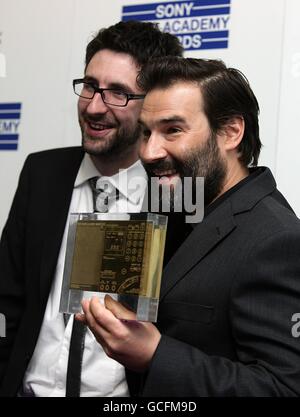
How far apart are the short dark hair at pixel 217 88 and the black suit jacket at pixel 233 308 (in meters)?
0.18

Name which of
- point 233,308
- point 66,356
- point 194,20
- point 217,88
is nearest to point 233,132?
point 217,88

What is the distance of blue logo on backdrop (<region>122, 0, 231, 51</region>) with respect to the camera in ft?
5.84

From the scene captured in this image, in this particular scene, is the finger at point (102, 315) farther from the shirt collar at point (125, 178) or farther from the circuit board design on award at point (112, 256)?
the shirt collar at point (125, 178)

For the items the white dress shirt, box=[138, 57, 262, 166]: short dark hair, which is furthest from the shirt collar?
box=[138, 57, 262, 166]: short dark hair

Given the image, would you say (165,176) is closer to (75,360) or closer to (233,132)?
(233,132)

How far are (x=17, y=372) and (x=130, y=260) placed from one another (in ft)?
1.91

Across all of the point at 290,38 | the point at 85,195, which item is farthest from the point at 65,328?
the point at 290,38

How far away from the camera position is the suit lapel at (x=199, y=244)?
1118 millimetres

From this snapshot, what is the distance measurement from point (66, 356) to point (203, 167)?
0.51 m

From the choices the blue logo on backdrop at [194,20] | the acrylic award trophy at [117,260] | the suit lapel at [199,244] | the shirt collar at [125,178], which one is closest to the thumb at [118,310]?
the acrylic award trophy at [117,260]

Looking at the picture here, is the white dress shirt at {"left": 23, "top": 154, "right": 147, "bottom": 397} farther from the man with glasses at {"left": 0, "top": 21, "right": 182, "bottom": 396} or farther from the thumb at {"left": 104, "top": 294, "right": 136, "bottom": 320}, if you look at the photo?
the thumb at {"left": 104, "top": 294, "right": 136, "bottom": 320}

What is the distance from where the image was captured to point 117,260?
39.9 inches

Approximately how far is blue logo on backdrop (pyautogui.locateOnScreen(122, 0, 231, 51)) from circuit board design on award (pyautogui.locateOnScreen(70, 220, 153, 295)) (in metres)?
0.91

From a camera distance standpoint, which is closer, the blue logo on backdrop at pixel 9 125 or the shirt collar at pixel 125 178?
the shirt collar at pixel 125 178
